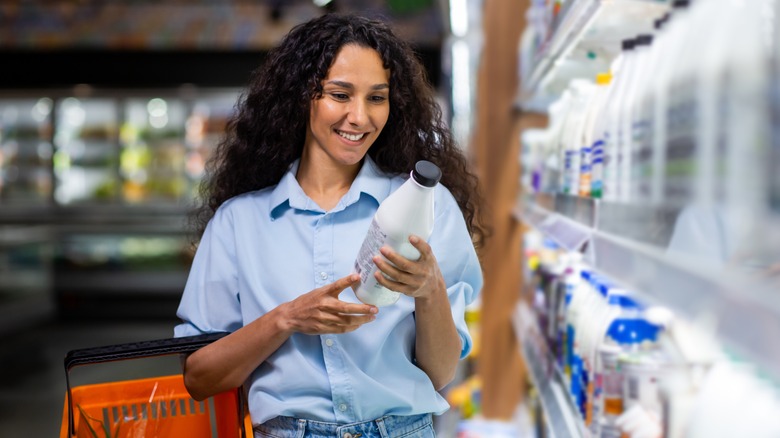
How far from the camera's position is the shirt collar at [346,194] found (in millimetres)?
1511

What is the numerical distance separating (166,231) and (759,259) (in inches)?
336

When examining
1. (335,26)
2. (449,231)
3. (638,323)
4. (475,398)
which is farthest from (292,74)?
(475,398)

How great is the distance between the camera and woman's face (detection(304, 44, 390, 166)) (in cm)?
145

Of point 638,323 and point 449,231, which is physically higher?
point 449,231

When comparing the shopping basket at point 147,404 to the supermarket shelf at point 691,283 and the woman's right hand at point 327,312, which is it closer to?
the woman's right hand at point 327,312

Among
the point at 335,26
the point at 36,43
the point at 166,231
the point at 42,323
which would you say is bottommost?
the point at 42,323

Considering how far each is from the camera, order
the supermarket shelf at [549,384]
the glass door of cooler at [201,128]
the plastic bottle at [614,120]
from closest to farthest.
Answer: the plastic bottle at [614,120]
the supermarket shelf at [549,384]
the glass door of cooler at [201,128]

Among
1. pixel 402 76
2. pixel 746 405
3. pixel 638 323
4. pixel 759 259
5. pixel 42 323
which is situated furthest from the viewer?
pixel 42 323

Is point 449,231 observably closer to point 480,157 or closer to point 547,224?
point 547,224

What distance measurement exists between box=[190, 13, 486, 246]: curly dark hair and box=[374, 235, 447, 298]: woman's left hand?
407mm

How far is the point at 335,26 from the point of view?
4.94 ft

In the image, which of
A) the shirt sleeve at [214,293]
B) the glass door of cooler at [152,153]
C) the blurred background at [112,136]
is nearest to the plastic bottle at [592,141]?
the shirt sleeve at [214,293]

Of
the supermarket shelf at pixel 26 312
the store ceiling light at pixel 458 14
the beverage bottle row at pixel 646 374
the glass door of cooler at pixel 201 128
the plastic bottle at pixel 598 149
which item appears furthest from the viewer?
the glass door of cooler at pixel 201 128

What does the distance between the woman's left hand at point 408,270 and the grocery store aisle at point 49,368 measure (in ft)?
12.0
